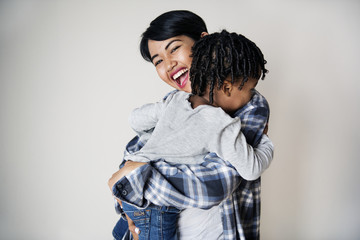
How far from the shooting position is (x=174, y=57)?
3.76ft

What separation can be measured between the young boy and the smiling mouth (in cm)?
20

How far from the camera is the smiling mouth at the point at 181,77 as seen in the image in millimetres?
1167

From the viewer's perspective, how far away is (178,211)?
0.87m

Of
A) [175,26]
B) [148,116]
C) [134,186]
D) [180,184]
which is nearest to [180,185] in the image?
[180,184]

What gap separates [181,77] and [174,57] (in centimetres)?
9

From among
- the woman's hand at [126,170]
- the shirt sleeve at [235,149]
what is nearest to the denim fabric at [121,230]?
the woman's hand at [126,170]

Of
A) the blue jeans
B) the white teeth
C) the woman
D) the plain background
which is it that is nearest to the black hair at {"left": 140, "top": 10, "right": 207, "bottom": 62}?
the woman

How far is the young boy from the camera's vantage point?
2.59 ft

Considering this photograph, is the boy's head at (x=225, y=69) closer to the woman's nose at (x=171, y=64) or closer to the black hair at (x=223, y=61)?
the black hair at (x=223, y=61)
